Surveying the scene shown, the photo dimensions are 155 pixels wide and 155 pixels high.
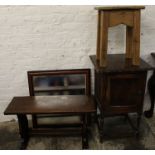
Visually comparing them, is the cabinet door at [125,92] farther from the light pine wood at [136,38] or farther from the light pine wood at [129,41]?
the light pine wood at [129,41]

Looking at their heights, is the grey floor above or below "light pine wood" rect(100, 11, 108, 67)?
below

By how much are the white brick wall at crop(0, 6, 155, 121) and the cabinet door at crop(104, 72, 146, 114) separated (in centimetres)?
49

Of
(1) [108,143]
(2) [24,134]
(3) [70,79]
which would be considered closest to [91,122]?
(1) [108,143]

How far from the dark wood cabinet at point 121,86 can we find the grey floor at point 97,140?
1.06 feet

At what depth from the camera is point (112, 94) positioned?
1.99m

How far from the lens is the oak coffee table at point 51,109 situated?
6.40ft

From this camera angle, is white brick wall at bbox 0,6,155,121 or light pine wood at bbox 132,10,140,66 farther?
white brick wall at bbox 0,6,155,121

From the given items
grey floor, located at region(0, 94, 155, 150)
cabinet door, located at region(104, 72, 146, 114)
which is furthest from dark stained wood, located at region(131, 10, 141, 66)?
grey floor, located at region(0, 94, 155, 150)

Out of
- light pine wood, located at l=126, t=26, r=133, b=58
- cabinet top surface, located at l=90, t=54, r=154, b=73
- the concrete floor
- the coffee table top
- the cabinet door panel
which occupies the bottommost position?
the concrete floor

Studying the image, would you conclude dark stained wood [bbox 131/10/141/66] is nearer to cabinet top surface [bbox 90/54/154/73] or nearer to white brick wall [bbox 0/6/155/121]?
cabinet top surface [bbox 90/54/154/73]

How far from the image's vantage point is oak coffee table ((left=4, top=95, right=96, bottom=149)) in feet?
6.40

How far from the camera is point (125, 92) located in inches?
78.9

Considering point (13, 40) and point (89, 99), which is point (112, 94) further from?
point (13, 40)

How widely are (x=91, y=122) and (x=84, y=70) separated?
617 millimetres
